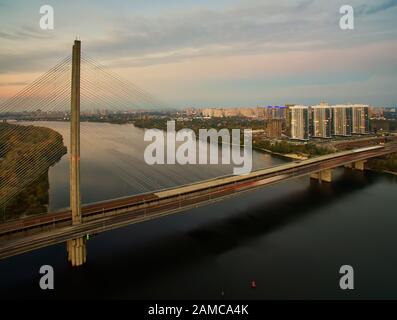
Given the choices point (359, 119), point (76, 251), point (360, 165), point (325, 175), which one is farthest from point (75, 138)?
point (359, 119)

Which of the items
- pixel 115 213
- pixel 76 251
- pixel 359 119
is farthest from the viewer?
pixel 359 119

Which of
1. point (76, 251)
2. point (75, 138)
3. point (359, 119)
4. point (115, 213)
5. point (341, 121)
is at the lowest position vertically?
point (76, 251)

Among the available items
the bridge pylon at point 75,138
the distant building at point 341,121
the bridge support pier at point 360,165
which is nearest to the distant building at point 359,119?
the distant building at point 341,121

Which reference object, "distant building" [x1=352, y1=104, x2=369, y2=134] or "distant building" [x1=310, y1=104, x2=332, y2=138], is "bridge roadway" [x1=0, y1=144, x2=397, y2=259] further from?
"distant building" [x1=352, y1=104, x2=369, y2=134]

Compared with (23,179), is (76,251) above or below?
below

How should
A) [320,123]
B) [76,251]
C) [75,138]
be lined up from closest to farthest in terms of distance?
[76,251] → [75,138] → [320,123]

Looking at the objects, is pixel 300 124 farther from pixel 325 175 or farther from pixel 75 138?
pixel 75 138

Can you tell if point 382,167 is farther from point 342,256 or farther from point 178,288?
point 178,288
